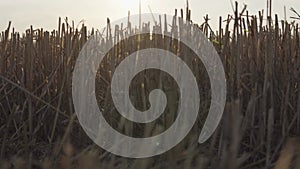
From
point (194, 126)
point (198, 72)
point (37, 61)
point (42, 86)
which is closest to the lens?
point (194, 126)

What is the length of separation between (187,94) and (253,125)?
1.03ft

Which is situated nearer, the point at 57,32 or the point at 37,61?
the point at 37,61

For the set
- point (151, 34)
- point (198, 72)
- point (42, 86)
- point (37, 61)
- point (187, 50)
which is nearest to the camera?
point (187, 50)

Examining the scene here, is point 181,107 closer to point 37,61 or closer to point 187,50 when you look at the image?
point 187,50

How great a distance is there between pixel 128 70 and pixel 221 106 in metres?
0.53

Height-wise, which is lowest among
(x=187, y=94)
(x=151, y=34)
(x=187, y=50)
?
(x=187, y=94)

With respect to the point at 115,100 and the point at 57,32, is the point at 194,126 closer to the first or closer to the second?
the point at 115,100

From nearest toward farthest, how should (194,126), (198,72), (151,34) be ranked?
(194,126)
(198,72)
(151,34)

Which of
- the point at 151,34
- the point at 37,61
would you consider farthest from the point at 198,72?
the point at 37,61

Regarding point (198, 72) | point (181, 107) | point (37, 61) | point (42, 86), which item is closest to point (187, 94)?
point (181, 107)

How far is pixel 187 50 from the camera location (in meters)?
2.34

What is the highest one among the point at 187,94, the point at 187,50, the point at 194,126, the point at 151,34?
the point at 151,34

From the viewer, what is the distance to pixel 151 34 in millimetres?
3217

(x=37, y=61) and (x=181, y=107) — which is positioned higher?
(x=37, y=61)
